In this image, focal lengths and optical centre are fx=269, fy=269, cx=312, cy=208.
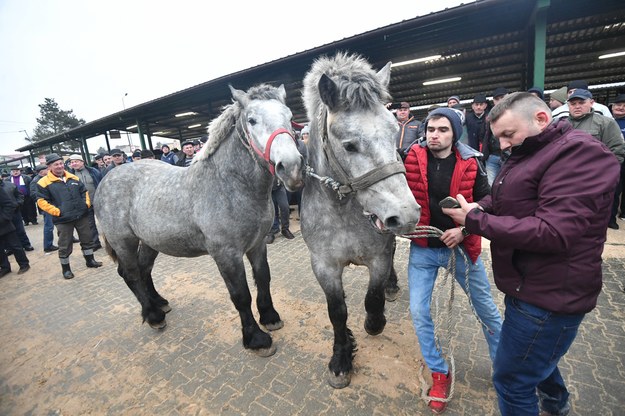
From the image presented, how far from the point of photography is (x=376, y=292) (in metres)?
2.47

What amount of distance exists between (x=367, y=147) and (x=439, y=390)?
6.71 feet

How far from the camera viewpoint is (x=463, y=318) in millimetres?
3242

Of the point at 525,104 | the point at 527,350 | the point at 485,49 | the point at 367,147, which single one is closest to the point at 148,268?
the point at 367,147

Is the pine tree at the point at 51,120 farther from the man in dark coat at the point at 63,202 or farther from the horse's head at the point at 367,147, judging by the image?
the horse's head at the point at 367,147

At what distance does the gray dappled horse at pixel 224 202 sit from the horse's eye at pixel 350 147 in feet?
1.25

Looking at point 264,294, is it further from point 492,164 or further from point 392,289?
point 492,164

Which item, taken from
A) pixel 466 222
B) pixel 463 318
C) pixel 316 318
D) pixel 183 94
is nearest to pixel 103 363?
pixel 316 318

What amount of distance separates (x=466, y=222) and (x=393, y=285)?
8.12 feet

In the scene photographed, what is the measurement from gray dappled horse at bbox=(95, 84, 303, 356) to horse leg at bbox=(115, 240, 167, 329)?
0.01 meters

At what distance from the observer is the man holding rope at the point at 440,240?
202cm

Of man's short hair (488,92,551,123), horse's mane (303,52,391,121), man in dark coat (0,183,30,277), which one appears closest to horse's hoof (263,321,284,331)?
horse's mane (303,52,391,121)

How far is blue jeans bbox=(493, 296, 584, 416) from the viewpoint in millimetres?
1402

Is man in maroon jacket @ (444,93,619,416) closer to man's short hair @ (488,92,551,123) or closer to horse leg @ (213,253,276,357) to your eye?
man's short hair @ (488,92,551,123)

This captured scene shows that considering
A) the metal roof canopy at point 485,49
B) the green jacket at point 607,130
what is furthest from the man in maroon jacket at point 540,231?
the metal roof canopy at point 485,49
